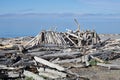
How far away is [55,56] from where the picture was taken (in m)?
25.2

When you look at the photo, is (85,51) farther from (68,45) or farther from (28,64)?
(28,64)

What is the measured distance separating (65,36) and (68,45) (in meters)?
2.36

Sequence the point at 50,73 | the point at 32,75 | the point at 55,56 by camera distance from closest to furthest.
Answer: the point at 32,75 < the point at 50,73 < the point at 55,56

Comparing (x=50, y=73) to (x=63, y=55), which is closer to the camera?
(x=50, y=73)

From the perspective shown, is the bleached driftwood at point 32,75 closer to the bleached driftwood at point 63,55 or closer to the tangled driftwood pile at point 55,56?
the tangled driftwood pile at point 55,56

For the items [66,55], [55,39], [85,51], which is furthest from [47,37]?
[66,55]

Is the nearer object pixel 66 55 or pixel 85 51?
pixel 66 55

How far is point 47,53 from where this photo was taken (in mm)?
26422

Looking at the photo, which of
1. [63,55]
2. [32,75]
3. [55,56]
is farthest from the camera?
[63,55]

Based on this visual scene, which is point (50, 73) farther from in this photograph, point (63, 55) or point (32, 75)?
point (63, 55)

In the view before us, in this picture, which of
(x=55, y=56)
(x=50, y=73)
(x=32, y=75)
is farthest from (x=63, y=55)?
(x=32, y=75)

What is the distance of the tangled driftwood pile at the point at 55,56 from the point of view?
19.3 meters

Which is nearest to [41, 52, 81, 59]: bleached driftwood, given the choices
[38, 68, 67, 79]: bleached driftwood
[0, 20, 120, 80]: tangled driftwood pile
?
[0, 20, 120, 80]: tangled driftwood pile

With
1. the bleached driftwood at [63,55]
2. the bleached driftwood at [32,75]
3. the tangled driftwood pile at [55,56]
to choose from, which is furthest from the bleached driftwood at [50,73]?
the bleached driftwood at [63,55]
